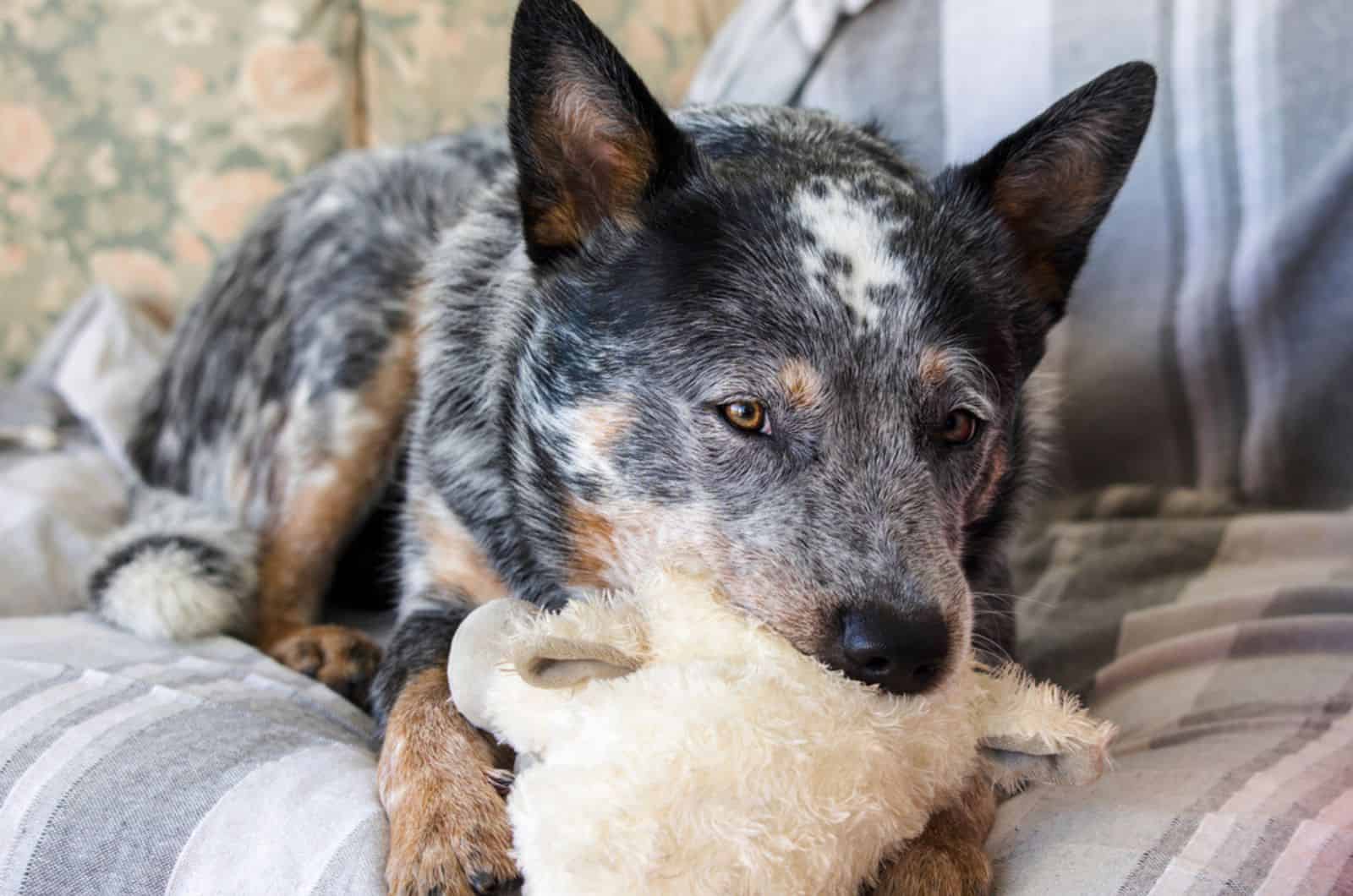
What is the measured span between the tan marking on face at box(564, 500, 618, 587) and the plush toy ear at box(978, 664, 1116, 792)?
486 millimetres

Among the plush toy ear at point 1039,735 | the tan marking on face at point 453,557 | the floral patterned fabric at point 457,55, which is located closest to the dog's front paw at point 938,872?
the plush toy ear at point 1039,735

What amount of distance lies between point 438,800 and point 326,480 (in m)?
0.93

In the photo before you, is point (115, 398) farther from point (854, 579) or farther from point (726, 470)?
point (854, 579)

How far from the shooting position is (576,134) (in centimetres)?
142

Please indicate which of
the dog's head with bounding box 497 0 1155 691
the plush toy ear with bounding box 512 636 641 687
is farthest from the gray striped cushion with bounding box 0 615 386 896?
the dog's head with bounding box 497 0 1155 691

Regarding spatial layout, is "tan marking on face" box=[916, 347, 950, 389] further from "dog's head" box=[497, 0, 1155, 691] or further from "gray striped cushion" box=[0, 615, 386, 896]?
"gray striped cushion" box=[0, 615, 386, 896]

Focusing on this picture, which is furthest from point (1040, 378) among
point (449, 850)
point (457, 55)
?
point (457, 55)

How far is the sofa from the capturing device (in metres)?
1.22

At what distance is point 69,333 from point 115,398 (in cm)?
28

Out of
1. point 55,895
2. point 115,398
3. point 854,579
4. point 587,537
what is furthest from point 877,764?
point 115,398

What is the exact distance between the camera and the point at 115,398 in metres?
2.77

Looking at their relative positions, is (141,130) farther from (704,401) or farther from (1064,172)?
(1064,172)

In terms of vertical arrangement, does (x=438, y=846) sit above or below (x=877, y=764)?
below

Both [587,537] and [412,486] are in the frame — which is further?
[412,486]
